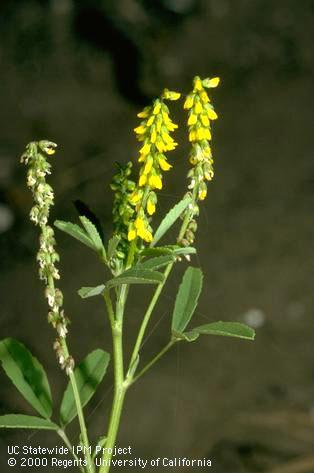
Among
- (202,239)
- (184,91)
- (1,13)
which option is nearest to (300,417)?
(202,239)

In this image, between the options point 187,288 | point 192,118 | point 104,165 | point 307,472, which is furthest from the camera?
point 104,165

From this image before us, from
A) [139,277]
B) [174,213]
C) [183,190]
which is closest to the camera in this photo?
[139,277]

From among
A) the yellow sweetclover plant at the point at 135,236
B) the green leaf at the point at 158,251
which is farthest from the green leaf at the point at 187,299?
the green leaf at the point at 158,251

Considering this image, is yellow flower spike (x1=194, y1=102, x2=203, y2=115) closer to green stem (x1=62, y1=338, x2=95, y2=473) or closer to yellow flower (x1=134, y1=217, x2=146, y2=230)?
yellow flower (x1=134, y1=217, x2=146, y2=230)

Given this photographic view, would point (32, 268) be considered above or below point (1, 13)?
below

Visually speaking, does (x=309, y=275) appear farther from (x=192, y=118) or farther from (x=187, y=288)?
(x=192, y=118)

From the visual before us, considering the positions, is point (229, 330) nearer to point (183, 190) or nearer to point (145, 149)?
point (145, 149)

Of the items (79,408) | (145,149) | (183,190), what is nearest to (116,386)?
(79,408)
